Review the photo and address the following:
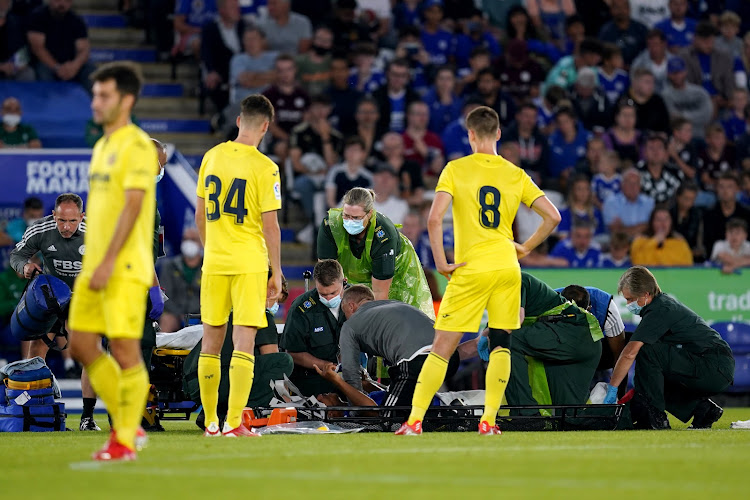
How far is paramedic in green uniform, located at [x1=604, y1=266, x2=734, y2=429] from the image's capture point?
1083 cm

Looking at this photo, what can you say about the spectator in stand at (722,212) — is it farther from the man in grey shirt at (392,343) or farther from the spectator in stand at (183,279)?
the man in grey shirt at (392,343)

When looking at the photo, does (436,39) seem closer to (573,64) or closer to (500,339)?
(573,64)

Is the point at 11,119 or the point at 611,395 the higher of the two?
the point at 11,119

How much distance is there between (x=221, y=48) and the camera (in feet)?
61.7

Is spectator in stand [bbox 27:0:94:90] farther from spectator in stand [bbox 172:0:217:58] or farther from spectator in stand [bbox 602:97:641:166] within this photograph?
spectator in stand [bbox 602:97:641:166]

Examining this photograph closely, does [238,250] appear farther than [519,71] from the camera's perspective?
No

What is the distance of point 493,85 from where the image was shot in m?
19.4

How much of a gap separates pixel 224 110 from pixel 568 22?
6410 millimetres

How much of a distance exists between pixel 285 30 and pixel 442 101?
2.62 m

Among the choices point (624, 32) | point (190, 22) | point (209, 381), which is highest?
point (624, 32)

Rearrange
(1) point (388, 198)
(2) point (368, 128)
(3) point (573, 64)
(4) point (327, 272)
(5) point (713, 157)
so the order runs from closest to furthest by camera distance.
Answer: (4) point (327, 272) < (1) point (388, 198) < (2) point (368, 128) < (5) point (713, 157) < (3) point (573, 64)

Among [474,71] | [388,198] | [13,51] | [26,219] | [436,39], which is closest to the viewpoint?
[26,219]

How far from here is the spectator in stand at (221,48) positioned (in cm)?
1877

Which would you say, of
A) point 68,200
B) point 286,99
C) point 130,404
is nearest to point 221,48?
point 286,99
